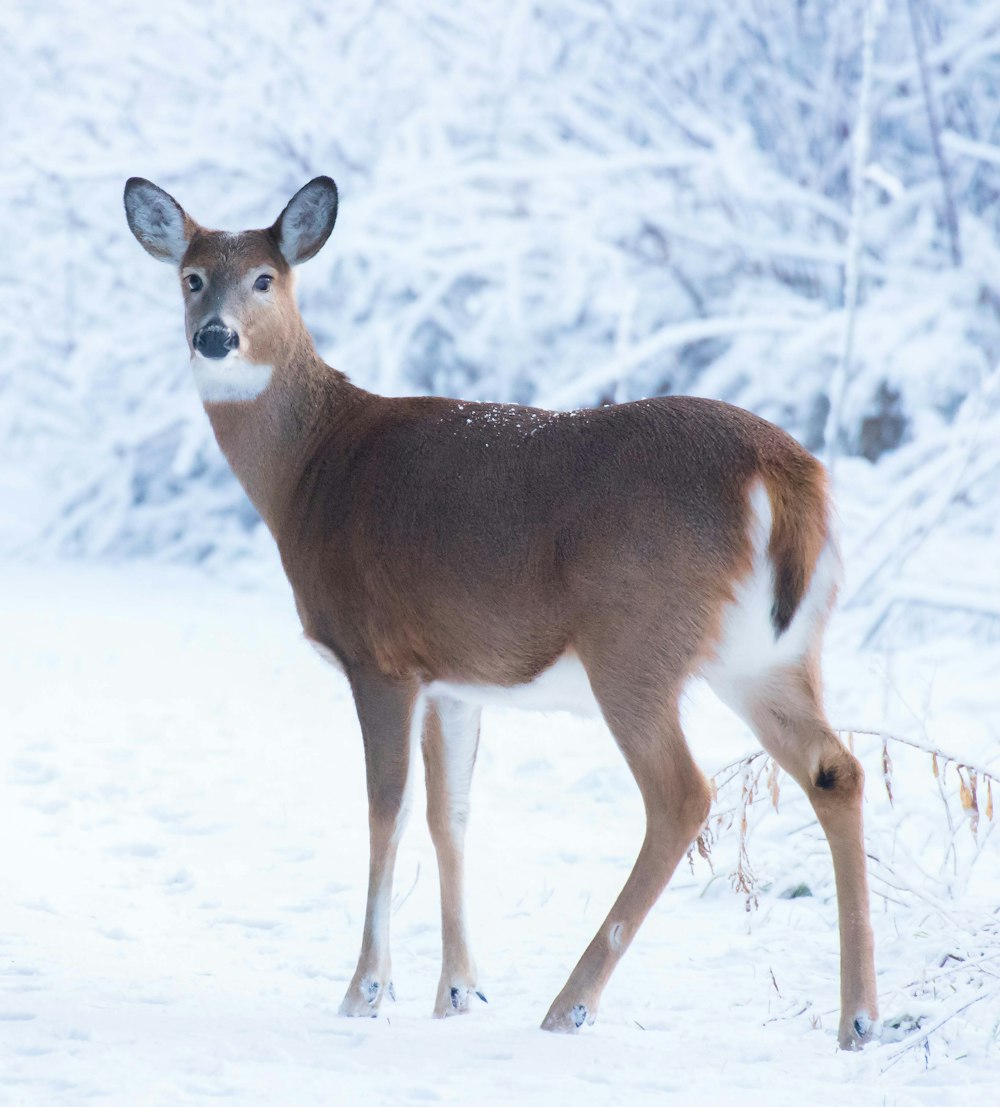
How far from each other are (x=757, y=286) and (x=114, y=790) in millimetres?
7553

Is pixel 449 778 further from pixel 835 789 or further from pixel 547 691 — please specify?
pixel 835 789

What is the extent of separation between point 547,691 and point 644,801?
43 centimetres

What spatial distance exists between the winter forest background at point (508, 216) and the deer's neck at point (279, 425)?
6399 millimetres

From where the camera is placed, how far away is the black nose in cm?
436

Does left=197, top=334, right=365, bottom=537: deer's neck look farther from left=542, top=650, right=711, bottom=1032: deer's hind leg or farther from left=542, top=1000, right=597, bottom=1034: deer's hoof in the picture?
left=542, top=1000, right=597, bottom=1034: deer's hoof

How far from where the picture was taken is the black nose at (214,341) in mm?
4359

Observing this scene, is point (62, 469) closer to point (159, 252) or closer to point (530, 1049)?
point (159, 252)

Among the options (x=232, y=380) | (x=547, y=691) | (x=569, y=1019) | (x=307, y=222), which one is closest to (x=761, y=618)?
(x=547, y=691)

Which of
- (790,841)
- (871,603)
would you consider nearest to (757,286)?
(871,603)

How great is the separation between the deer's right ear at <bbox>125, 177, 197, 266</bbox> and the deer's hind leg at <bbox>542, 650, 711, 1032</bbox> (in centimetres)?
217

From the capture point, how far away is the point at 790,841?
5.69 m

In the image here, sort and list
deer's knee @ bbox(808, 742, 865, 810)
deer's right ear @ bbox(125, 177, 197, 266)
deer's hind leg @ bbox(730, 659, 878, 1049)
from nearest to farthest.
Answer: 1. deer's hind leg @ bbox(730, 659, 878, 1049)
2. deer's knee @ bbox(808, 742, 865, 810)
3. deer's right ear @ bbox(125, 177, 197, 266)

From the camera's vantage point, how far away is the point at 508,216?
12852 mm

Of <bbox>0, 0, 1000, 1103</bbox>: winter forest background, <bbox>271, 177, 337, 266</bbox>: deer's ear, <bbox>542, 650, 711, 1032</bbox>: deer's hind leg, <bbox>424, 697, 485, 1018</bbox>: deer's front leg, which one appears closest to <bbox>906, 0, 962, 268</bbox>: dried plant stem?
<bbox>0, 0, 1000, 1103</bbox>: winter forest background
